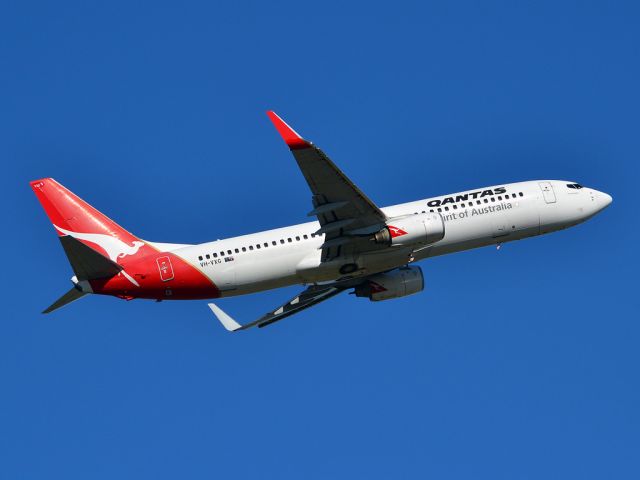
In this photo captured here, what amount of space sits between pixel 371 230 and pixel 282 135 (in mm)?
9010

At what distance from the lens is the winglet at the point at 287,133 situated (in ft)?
165

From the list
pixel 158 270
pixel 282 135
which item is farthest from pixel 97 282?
pixel 282 135

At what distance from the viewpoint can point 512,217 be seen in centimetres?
6094

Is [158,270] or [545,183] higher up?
[545,183]

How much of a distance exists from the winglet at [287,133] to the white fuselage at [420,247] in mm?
8721

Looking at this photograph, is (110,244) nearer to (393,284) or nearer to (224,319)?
(224,319)

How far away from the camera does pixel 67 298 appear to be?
56.7 meters

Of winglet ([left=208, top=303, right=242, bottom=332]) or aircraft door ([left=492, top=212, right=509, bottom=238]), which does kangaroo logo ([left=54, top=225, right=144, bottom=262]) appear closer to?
winglet ([left=208, top=303, right=242, bottom=332])

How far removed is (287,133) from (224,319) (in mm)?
15658

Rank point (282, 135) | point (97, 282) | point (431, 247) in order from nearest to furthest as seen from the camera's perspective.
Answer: point (282, 135), point (97, 282), point (431, 247)

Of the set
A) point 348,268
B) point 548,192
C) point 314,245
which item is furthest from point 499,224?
point 314,245

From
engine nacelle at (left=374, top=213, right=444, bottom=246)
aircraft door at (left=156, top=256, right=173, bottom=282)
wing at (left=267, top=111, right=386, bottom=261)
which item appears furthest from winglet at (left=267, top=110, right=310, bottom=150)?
aircraft door at (left=156, top=256, right=173, bottom=282)

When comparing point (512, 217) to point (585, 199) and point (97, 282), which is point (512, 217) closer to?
point (585, 199)

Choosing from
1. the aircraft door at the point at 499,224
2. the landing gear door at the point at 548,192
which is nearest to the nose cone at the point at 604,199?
the landing gear door at the point at 548,192
